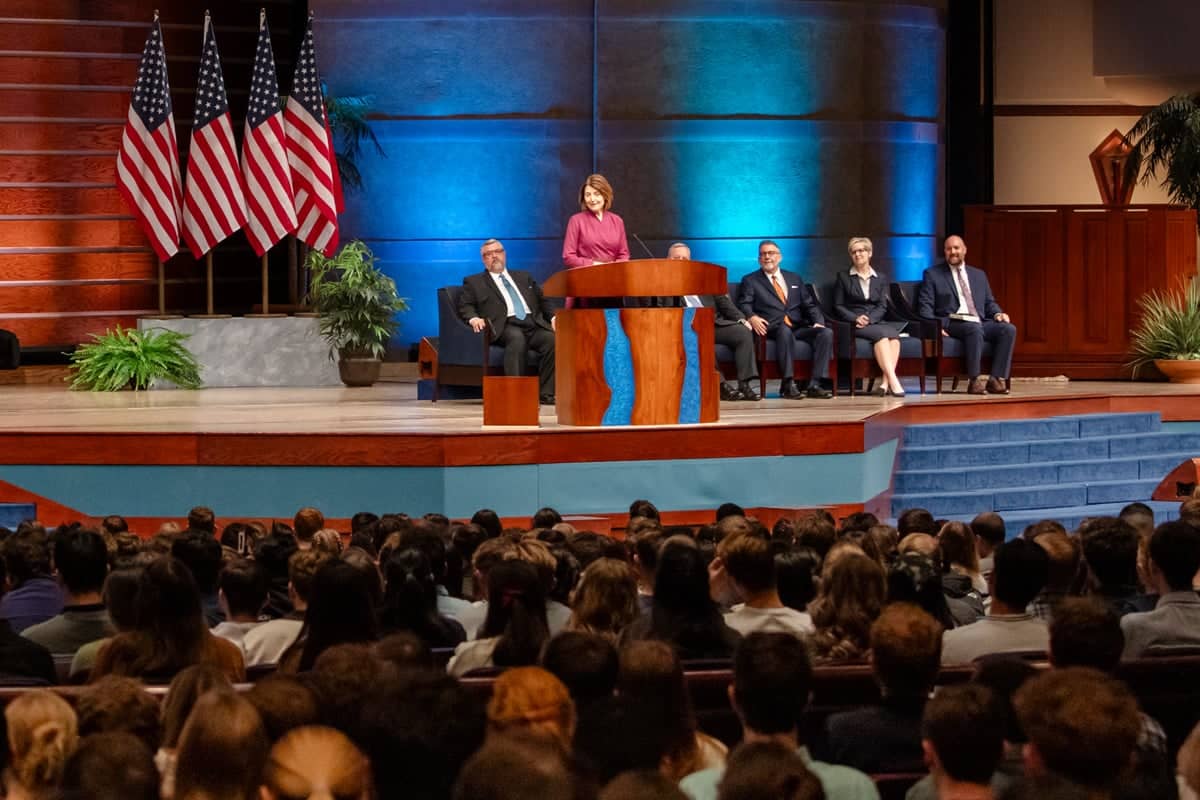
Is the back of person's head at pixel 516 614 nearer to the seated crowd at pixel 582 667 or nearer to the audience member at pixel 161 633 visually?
the seated crowd at pixel 582 667

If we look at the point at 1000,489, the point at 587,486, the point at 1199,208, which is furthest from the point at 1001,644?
the point at 1199,208

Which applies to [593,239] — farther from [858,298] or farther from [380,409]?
[858,298]

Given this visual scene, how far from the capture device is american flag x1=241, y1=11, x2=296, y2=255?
39.0 feet

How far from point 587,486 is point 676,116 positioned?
5.09m

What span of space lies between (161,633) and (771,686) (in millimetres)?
1426

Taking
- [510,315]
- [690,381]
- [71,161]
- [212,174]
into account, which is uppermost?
[71,161]

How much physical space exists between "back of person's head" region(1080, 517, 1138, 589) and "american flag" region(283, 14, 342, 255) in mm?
8123

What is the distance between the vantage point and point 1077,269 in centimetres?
1311

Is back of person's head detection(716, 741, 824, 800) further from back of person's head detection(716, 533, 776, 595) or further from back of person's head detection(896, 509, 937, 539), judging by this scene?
back of person's head detection(896, 509, 937, 539)

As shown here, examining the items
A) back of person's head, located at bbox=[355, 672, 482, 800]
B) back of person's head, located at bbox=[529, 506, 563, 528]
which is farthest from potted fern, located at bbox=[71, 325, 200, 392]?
back of person's head, located at bbox=[355, 672, 482, 800]

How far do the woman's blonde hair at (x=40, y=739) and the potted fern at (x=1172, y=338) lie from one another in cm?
1091

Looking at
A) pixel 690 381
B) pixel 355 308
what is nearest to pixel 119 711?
pixel 690 381

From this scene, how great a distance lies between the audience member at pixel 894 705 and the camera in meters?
2.94

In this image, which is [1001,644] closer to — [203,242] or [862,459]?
[862,459]
